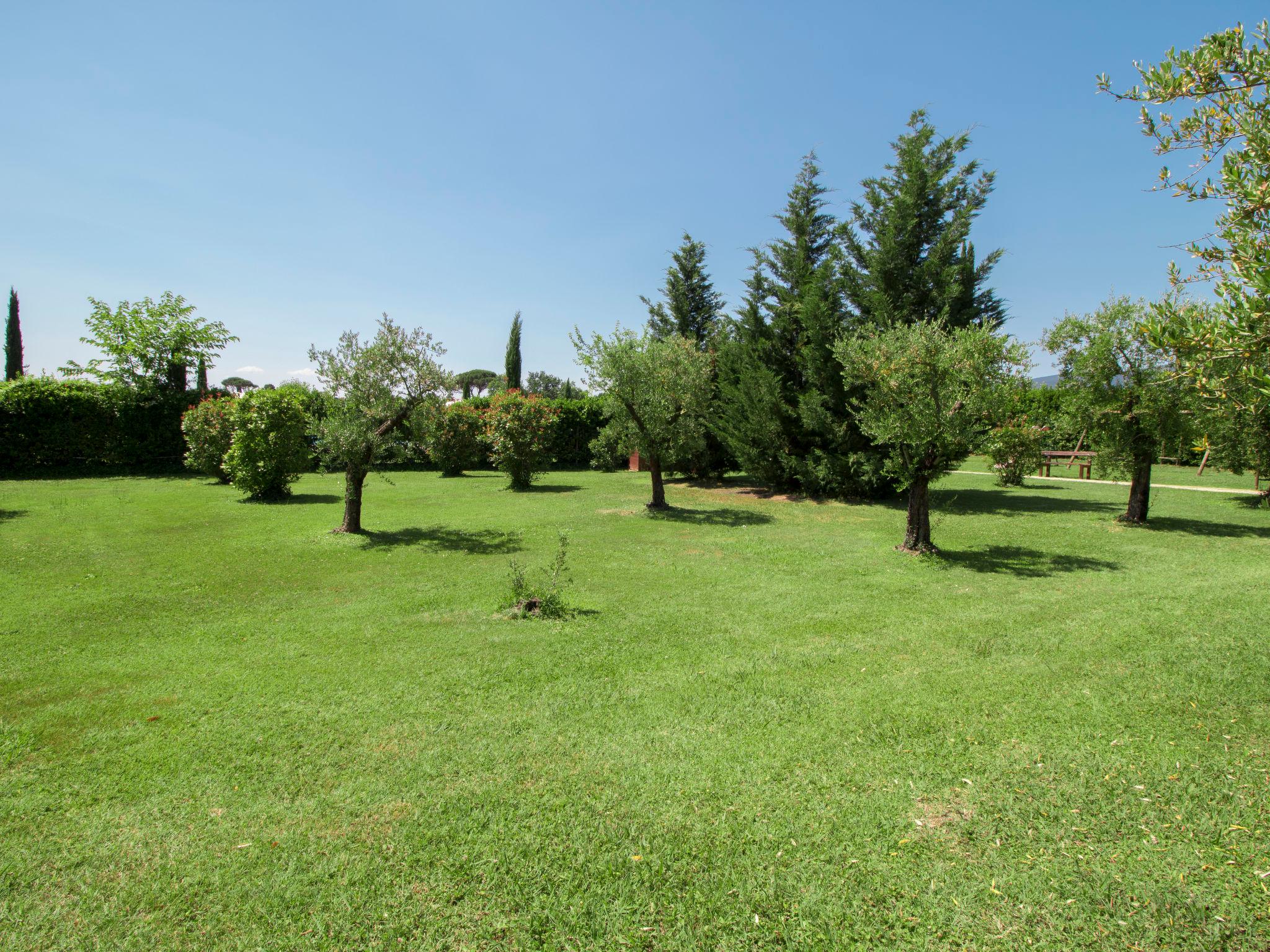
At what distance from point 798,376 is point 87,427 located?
78.3 feet

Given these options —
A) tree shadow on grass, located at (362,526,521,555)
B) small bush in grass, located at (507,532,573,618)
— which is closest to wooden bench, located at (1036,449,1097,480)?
tree shadow on grass, located at (362,526,521,555)

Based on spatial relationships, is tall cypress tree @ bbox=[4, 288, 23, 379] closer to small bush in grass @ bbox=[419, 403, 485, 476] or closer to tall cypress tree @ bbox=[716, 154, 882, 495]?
small bush in grass @ bbox=[419, 403, 485, 476]

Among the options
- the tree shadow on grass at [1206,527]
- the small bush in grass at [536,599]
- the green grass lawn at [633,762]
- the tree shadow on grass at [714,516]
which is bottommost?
the green grass lawn at [633,762]

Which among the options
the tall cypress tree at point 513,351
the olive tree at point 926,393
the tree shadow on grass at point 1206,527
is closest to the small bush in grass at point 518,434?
the olive tree at point 926,393

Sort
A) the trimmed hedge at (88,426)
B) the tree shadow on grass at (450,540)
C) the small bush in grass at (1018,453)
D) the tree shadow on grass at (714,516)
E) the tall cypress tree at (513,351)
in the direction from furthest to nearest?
the tall cypress tree at (513,351), the trimmed hedge at (88,426), the small bush in grass at (1018,453), the tree shadow on grass at (714,516), the tree shadow on grass at (450,540)

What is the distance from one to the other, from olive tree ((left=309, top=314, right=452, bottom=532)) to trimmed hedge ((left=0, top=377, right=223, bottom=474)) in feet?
47.6

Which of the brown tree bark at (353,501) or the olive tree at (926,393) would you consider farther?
the brown tree bark at (353,501)

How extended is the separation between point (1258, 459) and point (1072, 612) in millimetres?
11832

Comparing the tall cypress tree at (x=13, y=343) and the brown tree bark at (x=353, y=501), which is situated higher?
the tall cypress tree at (x=13, y=343)

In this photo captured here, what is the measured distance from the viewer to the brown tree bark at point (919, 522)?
33.3 feet

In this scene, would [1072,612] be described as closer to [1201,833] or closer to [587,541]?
[1201,833]

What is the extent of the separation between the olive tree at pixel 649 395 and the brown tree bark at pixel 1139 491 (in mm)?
9223

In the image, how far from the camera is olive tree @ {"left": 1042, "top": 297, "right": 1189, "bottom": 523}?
1162 centimetres

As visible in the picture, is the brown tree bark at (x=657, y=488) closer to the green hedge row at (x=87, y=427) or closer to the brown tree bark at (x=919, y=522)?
the brown tree bark at (x=919, y=522)
